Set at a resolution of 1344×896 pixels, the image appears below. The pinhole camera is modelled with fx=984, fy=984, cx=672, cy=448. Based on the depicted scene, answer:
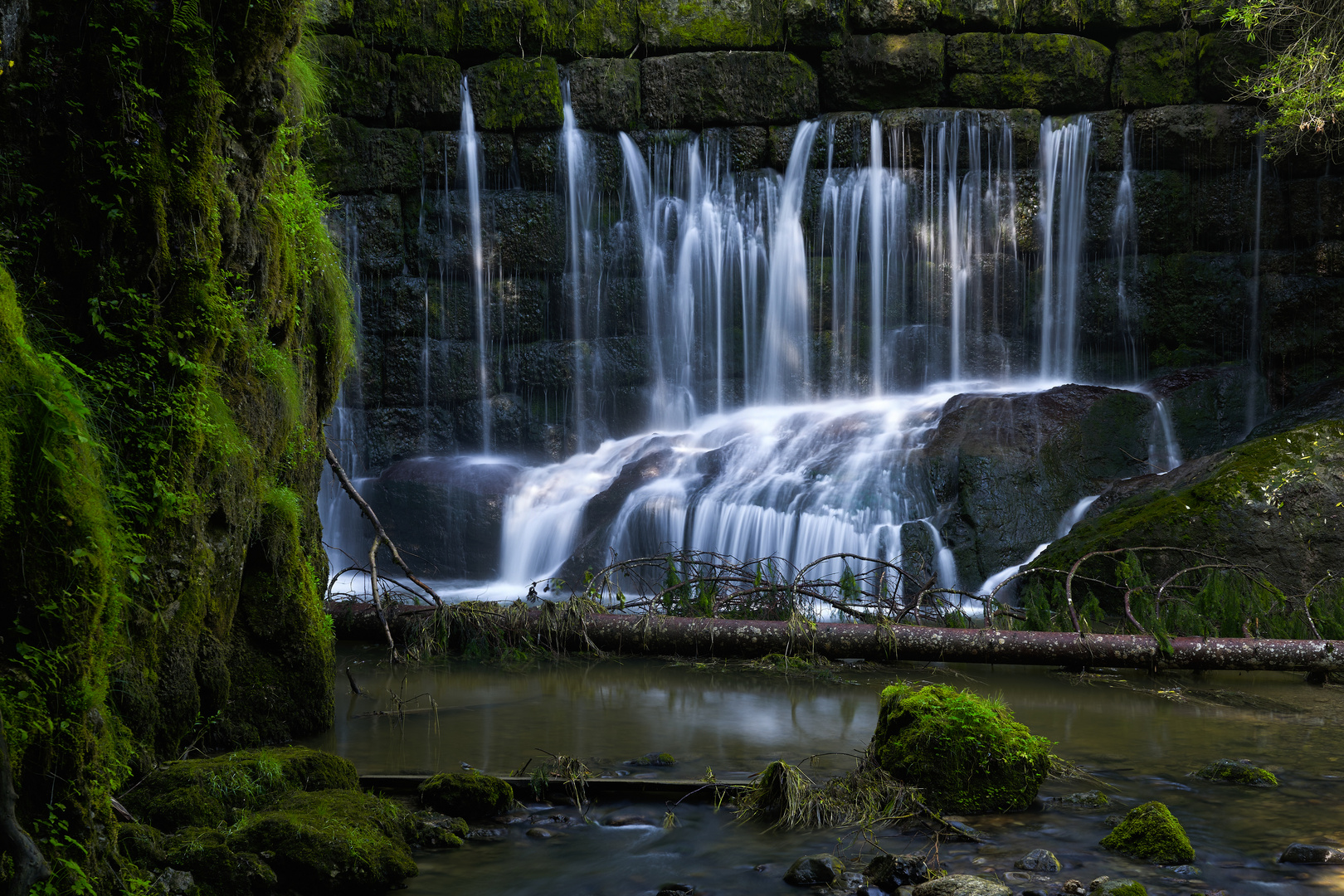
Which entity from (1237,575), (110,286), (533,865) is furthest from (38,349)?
(1237,575)

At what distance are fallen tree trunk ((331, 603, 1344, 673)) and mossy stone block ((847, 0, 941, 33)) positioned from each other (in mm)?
13302

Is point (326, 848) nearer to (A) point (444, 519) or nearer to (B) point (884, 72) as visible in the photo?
(A) point (444, 519)

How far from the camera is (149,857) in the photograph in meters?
3.26

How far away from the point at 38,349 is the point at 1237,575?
8804mm

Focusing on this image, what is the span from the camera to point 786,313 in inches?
706

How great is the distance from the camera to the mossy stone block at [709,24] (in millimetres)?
17594

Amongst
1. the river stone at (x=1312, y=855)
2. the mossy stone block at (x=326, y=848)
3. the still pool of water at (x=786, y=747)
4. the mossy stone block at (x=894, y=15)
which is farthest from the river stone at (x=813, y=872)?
the mossy stone block at (x=894, y=15)

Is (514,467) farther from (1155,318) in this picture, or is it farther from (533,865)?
(533,865)

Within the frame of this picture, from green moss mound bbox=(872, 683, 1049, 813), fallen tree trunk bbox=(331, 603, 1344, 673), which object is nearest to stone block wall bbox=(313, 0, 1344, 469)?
fallen tree trunk bbox=(331, 603, 1344, 673)

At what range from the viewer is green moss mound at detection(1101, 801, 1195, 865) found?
390cm

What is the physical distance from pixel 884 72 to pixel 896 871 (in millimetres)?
16246

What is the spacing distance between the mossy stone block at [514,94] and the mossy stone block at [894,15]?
563cm

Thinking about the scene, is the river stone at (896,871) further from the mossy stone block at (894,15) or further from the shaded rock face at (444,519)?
the mossy stone block at (894,15)

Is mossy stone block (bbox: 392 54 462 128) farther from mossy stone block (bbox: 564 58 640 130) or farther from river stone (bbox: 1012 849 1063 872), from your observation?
river stone (bbox: 1012 849 1063 872)
